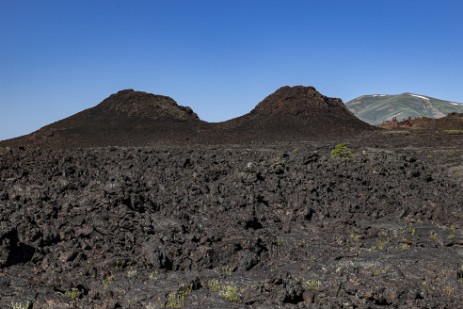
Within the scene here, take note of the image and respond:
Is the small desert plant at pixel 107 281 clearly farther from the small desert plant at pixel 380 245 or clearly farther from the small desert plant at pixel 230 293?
the small desert plant at pixel 380 245

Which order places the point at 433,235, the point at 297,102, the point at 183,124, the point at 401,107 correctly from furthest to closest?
the point at 401,107, the point at 297,102, the point at 183,124, the point at 433,235

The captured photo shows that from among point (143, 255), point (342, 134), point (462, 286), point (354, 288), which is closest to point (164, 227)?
point (143, 255)

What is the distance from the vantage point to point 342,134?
4069cm

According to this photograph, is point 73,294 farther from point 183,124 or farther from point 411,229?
point 183,124

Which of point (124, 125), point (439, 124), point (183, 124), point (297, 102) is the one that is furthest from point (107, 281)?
point (439, 124)

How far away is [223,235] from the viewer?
11.6m

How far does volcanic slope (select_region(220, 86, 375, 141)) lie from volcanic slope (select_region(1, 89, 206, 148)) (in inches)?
170

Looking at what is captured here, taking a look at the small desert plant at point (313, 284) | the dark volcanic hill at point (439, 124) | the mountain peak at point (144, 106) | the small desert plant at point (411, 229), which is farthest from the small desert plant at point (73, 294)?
the dark volcanic hill at point (439, 124)

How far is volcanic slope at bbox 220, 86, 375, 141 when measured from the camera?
39688 millimetres

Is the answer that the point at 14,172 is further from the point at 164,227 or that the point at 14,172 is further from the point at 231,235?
the point at 231,235

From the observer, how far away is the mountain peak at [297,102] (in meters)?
45.3

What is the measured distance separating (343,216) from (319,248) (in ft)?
8.85

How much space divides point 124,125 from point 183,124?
4873 millimetres

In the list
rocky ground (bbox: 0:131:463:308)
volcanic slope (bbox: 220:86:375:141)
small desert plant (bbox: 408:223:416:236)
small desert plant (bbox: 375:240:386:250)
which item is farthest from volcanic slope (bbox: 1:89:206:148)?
small desert plant (bbox: 375:240:386:250)
